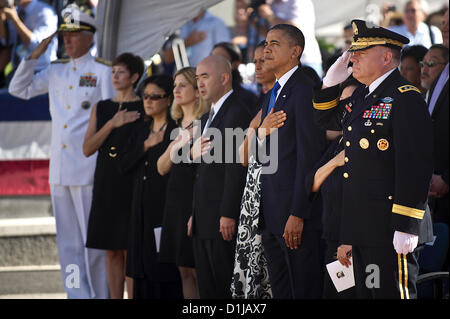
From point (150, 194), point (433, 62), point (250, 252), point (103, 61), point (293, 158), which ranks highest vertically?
point (103, 61)

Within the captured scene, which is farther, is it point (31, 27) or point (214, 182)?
point (31, 27)

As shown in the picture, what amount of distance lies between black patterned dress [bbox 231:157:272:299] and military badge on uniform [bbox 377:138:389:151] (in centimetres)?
113

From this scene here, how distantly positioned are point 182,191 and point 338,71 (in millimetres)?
1804

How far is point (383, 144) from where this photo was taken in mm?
4113

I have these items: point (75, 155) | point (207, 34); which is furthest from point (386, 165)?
point (207, 34)

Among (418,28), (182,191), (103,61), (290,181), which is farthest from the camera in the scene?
(418,28)

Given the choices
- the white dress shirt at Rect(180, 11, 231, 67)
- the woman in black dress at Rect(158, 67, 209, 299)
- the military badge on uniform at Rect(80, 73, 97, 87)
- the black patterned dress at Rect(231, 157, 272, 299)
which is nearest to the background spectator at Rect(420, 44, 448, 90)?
the woman in black dress at Rect(158, 67, 209, 299)

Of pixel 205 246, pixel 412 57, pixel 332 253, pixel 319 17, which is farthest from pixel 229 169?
pixel 319 17

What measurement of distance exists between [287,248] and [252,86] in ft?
10.4

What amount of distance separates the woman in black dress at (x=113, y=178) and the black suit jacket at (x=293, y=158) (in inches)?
69.8

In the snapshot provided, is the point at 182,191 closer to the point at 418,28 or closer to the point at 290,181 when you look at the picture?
the point at 290,181

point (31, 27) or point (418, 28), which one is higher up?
point (31, 27)

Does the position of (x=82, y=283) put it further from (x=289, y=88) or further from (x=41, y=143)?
(x=289, y=88)

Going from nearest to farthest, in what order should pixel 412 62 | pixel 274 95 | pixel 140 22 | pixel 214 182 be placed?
pixel 274 95 → pixel 214 182 → pixel 412 62 → pixel 140 22
